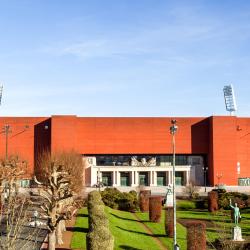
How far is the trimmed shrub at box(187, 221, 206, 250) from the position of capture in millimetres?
28344

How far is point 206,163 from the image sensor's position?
102938mm

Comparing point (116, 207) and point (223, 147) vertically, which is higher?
point (223, 147)

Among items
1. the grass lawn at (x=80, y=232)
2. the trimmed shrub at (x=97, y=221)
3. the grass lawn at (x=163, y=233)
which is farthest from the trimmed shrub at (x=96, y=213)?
the grass lawn at (x=163, y=233)

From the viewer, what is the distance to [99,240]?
961 inches

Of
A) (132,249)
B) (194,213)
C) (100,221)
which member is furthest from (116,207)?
(100,221)

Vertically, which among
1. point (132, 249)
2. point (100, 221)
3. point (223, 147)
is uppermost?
point (223, 147)

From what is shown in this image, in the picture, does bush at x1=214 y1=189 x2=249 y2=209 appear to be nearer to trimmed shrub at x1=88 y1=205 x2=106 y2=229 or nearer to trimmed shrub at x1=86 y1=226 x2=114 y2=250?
trimmed shrub at x1=88 y1=205 x2=106 y2=229

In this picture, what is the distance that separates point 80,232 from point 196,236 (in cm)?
954

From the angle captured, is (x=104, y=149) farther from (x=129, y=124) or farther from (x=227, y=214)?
(x=227, y=214)

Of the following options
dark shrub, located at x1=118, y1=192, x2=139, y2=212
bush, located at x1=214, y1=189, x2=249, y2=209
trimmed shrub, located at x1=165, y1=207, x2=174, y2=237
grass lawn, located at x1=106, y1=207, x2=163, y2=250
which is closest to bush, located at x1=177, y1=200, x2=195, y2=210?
bush, located at x1=214, y1=189, x2=249, y2=209

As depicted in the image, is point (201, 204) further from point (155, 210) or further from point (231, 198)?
point (155, 210)

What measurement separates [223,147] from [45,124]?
32.8m

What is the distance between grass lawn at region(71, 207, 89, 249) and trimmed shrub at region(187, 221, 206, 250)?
5972 millimetres

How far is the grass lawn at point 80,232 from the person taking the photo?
102 ft
